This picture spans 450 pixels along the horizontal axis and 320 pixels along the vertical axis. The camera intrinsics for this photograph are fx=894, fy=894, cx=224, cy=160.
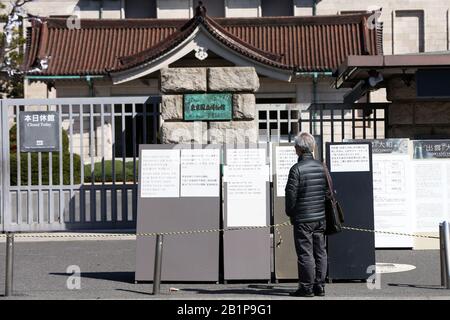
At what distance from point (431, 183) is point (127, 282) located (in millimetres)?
5899

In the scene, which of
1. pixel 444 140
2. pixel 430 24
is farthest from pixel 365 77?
pixel 430 24

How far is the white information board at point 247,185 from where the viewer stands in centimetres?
1216

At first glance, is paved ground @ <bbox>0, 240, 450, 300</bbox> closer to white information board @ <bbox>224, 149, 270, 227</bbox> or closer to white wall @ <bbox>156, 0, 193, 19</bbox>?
white information board @ <bbox>224, 149, 270, 227</bbox>

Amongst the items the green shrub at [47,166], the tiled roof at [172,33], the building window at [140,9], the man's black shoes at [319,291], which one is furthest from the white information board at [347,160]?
the building window at [140,9]

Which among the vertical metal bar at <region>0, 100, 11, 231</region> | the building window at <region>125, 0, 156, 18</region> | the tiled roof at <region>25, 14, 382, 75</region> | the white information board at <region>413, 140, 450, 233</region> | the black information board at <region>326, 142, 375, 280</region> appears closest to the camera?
the black information board at <region>326, 142, 375, 280</region>

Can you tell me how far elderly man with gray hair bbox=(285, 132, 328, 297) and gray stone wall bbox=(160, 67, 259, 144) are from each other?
3.23 meters

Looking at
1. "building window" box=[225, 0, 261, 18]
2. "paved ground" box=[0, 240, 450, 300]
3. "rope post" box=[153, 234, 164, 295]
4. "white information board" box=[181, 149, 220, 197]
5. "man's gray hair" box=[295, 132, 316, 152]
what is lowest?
"paved ground" box=[0, 240, 450, 300]

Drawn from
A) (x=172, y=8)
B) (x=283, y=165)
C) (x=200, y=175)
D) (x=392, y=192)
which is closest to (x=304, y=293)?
(x=283, y=165)

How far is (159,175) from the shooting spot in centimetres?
1222

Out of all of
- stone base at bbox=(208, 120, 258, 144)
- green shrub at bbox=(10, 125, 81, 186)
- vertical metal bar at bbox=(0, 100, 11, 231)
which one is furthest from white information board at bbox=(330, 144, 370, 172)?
green shrub at bbox=(10, 125, 81, 186)

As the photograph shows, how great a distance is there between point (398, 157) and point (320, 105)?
214 centimetres

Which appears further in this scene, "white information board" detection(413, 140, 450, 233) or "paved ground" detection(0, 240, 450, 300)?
"white information board" detection(413, 140, 450, 233)

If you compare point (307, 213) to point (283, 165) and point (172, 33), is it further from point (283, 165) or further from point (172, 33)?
point (172, 33)

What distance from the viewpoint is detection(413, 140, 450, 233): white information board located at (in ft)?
50.1
